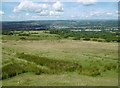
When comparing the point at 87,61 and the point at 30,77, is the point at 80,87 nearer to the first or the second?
the point at 30,77

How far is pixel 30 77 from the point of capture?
1211 inches

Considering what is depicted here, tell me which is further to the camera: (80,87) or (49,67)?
(49,67)

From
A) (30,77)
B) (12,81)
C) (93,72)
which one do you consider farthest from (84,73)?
(12,81)

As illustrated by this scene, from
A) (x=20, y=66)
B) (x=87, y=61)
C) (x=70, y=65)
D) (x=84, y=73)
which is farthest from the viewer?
(x=87, y=61)

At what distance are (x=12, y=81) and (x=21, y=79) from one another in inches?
44.1

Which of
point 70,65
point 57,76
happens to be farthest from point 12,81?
point 70,65

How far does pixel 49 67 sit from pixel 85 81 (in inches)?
377

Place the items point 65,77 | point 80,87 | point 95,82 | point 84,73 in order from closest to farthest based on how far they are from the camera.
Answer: point 80,87 < point 95,82 < point 65,77 < point 84,73

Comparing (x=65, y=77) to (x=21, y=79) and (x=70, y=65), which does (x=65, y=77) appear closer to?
(x=21, y=79)

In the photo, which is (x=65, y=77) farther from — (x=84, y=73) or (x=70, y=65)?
(x=70, y=65)

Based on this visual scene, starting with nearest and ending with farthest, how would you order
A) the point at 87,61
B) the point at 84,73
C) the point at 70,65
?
the point at 84,73
the point at 70,65
the point at 87,61

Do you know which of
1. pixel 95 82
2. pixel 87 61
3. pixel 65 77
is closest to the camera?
pixel 95 82

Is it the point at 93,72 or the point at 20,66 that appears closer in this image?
the point at 93,72

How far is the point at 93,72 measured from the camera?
111 ft
